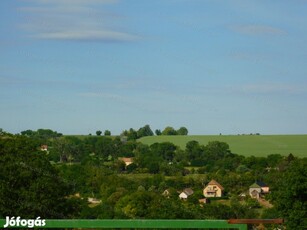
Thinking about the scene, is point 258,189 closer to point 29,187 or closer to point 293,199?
point 293,199

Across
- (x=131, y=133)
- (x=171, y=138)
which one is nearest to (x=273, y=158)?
(x=171, y=138)

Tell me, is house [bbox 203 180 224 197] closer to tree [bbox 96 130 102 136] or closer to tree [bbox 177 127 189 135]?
tree [bbox 177 127 189 135]

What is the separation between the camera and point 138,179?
397 ft

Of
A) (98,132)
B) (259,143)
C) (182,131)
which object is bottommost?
(259,143)

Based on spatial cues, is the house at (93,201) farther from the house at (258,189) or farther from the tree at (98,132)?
the tree at (98,132)

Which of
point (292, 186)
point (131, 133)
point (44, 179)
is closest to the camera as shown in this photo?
point (44, 179)

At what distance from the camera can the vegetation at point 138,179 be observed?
35906 millimetres

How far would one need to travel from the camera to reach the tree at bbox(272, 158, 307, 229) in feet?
127

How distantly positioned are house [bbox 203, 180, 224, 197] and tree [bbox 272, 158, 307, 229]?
5879 centimetres

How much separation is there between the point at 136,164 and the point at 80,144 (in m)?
16.7

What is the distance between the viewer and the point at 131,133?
18712cm

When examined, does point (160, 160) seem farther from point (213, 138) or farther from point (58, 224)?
point (58, 224)

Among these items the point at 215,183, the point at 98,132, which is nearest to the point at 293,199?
the point at 215,183

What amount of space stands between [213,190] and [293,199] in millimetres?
68038
